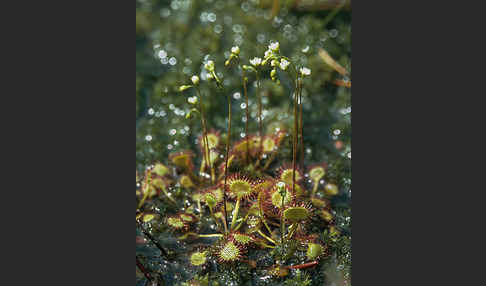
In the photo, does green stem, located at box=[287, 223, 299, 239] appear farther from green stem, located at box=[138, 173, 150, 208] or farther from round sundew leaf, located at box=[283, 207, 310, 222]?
green stem, located at box=[138, 173, 150, 208]

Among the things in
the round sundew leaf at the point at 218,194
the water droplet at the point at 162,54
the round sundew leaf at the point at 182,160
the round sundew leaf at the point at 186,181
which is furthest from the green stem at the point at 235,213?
the water droplet at the point at 162,54

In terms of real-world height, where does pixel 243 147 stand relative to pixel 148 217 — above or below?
above

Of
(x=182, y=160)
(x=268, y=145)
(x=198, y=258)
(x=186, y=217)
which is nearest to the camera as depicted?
(x=198, y=258)

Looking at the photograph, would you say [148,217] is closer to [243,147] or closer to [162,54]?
[243,147]

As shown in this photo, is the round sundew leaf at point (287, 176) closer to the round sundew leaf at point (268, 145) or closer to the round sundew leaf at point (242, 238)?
the round sundew leaf at point (268, 145)

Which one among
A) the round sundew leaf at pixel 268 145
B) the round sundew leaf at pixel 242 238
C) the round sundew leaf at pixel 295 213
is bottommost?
the round sundew leaf at pixel 242 238

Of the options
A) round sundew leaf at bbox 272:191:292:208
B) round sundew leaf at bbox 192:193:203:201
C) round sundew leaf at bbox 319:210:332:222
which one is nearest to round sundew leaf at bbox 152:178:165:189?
round sundew leaf at bbox 192:193:203:201

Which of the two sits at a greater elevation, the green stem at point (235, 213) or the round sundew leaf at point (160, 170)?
the round sundew leaf at point (160, 170)

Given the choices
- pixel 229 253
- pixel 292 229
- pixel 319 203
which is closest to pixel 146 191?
pixel 229 253
